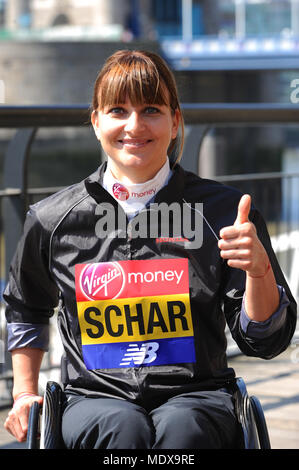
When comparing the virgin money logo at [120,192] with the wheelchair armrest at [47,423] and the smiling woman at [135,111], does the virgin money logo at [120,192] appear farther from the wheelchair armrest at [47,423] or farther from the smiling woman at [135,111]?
the wheelchair armrest at [47,423]

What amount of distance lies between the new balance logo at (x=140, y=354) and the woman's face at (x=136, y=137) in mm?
388

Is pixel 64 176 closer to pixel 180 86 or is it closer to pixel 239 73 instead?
pixel 239 73

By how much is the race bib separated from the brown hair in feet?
1.23

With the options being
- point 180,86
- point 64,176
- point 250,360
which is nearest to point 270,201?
point 250,360

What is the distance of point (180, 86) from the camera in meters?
2.40

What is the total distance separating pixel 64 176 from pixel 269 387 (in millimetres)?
31397

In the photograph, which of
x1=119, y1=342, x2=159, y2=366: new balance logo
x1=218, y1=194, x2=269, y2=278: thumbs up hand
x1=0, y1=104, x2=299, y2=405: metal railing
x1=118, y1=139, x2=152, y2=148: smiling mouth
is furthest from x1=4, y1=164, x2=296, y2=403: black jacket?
x1=0, y1=104, x2=299, y2=405: metal railing

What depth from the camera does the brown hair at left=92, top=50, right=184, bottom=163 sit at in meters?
2.06

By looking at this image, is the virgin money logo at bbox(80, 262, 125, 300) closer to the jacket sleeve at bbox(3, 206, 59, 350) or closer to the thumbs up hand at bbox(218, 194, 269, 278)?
the jacket sleeve at bbox(3, 206, 59, 350)

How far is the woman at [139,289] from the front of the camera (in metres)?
1.93

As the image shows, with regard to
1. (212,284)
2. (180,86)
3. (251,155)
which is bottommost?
(251,155)

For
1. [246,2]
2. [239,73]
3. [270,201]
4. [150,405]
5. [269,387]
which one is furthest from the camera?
[246,2]

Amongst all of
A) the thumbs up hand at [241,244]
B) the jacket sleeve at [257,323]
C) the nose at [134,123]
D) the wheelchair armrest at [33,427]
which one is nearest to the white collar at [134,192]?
the nose at [134,123]

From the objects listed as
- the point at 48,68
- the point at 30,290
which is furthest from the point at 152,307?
the point at 48,68
